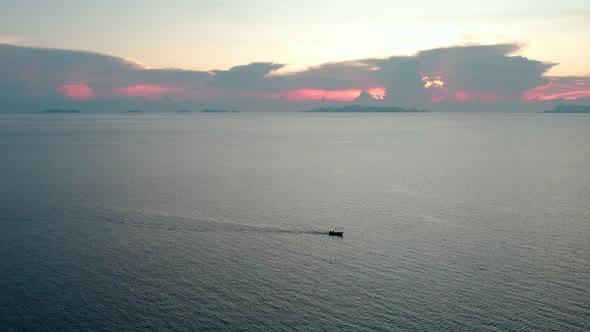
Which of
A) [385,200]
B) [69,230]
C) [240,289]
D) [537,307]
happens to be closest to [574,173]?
[385,200]

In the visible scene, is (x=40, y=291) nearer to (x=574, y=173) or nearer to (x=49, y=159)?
(x=49, y=159)

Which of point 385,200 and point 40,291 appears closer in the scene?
point 40,291

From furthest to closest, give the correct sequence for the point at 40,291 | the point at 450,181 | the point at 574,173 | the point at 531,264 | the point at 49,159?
the point at 49,159, the point at 574,173, the point at 450,181, the point at 531,264, the point at 40,291

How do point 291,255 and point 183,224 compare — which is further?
point 183,224

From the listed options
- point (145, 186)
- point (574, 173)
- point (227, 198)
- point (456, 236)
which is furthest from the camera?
point (574, 173)

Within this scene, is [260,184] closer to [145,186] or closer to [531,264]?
[145,186]

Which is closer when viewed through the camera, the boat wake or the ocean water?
the ocean water

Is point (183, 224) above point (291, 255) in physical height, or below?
above

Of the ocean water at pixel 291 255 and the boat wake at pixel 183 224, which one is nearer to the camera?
the ocean water at pixel 291 255

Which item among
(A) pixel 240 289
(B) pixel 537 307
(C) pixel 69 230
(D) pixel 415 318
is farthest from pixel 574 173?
(C) pixel 69 230

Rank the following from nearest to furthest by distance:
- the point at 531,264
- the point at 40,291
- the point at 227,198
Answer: the point at 40,291, the point at 531,264, the point at 227,198
